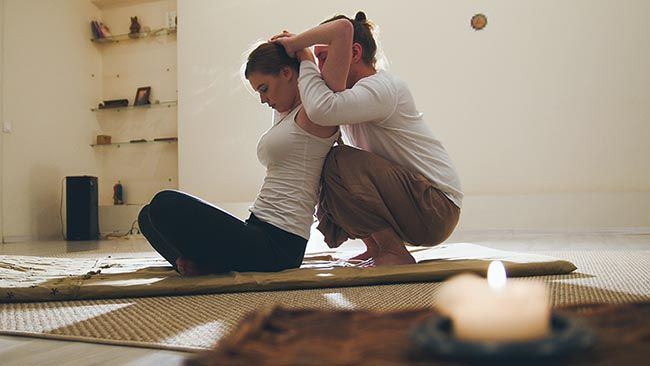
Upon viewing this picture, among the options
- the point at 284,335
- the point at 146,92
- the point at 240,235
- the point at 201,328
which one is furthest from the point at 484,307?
the point at 146,92

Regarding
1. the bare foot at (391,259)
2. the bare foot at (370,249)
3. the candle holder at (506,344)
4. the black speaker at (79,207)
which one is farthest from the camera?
the black speaker at (79,207)

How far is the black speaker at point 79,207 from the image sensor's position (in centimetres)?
523

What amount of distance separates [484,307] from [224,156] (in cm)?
519

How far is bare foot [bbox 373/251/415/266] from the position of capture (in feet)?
6.14

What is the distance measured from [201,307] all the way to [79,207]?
14.1 feet

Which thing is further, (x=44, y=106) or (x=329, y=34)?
(x=44, y=106)

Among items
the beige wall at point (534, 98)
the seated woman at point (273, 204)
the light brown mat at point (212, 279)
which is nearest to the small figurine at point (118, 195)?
the beige wall at point (534, 98)


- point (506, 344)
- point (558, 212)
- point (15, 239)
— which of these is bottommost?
point (15, 239)

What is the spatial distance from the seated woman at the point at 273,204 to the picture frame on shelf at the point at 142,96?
4.16m

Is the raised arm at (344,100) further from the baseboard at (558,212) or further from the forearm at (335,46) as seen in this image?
Answer: the baseboard at (558,212)

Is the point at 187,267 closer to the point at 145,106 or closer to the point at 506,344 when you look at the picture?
the point at 506,344

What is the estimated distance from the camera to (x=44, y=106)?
5.42 m

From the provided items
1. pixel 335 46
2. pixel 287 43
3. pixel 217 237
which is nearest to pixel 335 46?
pixel 335 46

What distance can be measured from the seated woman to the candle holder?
1.37m
